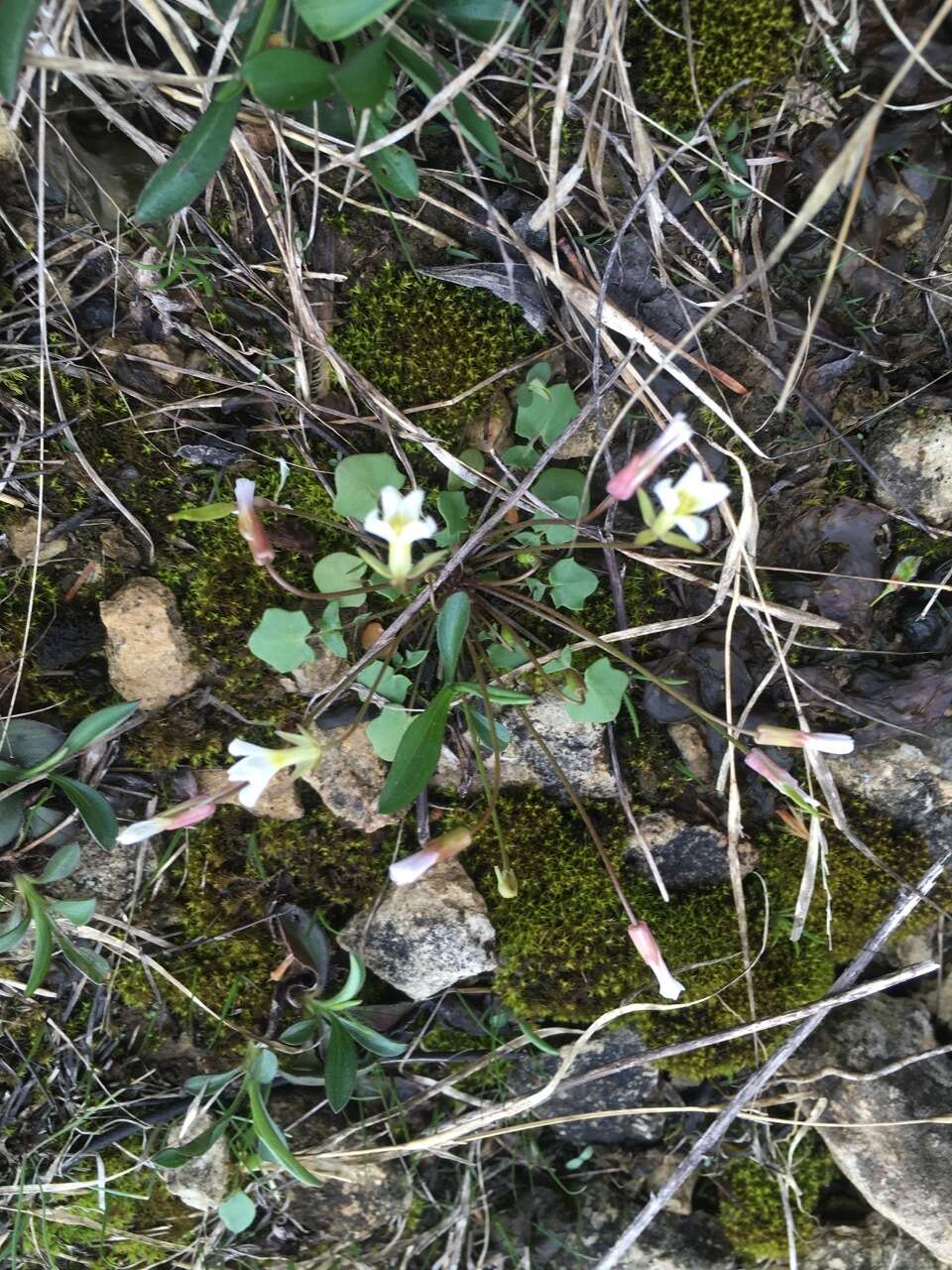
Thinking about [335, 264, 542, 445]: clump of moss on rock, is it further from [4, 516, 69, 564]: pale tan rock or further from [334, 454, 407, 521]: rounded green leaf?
[4, 516, 69, 564]: pale tan rock

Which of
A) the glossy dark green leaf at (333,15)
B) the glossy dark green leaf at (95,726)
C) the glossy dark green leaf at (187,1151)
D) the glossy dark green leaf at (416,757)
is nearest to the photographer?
the glossy dark green leaf at (333,15)

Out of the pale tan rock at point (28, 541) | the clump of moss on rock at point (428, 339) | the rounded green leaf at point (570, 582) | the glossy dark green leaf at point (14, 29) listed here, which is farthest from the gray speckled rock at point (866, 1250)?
the glossy dark green leaf at point (14, 29)

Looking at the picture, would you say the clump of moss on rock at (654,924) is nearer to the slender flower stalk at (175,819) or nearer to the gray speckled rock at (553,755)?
the gray speckled rock at (553,755)

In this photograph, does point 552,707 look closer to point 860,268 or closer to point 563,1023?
point 563,1023

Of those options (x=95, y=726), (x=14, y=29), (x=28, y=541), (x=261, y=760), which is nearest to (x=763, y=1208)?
(x=261, y=760)

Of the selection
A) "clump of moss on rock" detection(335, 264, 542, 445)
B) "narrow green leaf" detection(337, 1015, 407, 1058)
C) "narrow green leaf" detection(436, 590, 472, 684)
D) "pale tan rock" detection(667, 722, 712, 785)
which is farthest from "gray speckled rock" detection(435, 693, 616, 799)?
"clump of moss on rock" detection(335, 264, 542, 445)
